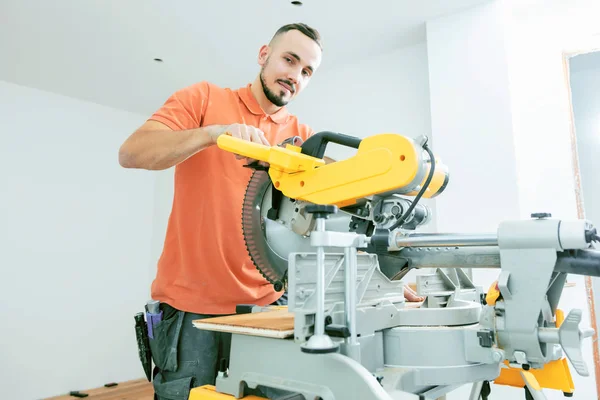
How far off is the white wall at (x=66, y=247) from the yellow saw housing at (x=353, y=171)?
3.68 meters

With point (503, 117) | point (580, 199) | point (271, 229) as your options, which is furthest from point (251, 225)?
point (580, 199)

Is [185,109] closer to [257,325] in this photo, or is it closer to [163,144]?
[163,144]

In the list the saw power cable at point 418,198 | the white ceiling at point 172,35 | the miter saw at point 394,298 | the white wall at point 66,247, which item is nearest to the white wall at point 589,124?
the white ceiling at point 172,35

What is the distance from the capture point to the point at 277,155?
92cm

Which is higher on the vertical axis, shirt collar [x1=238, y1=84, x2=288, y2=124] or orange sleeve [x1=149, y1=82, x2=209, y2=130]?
shirt collar [x1=238, y1=84, x2=288, y2=124]

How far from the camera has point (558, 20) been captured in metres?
2.76

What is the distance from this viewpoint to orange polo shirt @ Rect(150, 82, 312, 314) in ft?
4.53

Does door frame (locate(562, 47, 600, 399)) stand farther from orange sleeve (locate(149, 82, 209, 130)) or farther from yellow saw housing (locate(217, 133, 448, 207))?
orange sleeve (locate(149, 82, 209, 130))

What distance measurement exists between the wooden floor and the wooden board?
3.36 m

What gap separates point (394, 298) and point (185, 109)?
95 centimetres

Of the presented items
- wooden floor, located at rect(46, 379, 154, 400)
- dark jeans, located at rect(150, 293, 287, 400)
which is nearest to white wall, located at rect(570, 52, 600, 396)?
dark jeans, located at rect(150, 293, 287, 400)

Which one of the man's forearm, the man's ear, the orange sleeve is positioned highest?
the man's ear

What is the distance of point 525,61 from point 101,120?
3929mm

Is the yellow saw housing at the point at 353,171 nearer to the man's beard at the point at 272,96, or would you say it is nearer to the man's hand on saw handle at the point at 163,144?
the man's hand on saw handle at the point at 163,144
